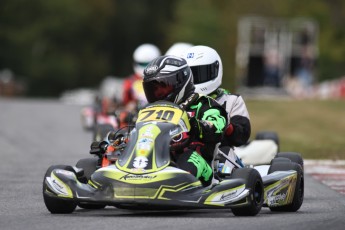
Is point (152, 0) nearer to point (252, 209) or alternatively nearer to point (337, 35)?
point (337, 35)

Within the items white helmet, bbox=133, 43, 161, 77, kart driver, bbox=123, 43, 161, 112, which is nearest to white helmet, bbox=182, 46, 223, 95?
kart driver, bbox=123, 43, 161, 112

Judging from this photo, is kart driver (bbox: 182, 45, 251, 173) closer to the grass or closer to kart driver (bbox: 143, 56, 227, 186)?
kart driver (bbox: 143, 56, 227, 186)

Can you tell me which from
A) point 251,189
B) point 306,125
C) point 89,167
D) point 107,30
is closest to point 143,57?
point 306,125

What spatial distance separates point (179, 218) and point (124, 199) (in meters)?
0.45

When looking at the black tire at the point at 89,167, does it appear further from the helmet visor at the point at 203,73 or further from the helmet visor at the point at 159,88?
the helmet visor at the point at 203,73

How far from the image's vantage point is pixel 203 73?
1126 centimetres

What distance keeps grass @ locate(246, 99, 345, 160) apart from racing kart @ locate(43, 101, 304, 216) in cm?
860

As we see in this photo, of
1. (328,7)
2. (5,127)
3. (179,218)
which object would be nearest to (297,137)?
(5,127)

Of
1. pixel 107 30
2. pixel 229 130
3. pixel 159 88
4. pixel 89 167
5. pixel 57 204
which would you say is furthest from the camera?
pixel 107 30

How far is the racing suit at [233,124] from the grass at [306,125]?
7046mm

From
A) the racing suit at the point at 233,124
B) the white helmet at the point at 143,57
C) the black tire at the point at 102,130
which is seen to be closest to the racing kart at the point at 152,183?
the racing suit at the point at 233,124

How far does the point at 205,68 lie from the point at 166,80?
1.25 metres

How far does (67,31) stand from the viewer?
10550cm

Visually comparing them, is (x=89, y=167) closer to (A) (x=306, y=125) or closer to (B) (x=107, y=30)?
(A) (x=306, y=125)
